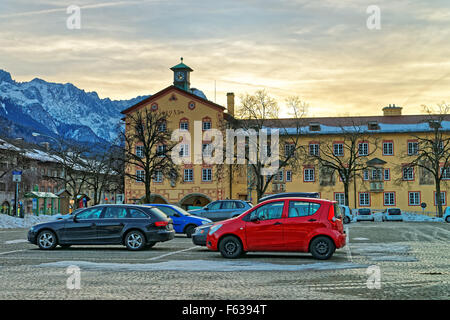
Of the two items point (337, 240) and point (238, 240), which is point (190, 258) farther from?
point (337, 240)

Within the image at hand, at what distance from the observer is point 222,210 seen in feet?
101

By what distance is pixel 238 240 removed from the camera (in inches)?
651

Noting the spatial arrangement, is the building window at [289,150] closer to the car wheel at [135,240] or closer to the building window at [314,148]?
the building window at [314,148]

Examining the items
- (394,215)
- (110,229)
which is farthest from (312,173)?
(110,229)

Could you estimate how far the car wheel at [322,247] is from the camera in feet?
52.5

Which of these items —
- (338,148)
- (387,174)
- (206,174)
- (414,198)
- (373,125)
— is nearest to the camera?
(206,174)

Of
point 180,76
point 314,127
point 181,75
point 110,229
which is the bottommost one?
point 110,229

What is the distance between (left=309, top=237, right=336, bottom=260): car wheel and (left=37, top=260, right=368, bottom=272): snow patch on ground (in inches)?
36.2

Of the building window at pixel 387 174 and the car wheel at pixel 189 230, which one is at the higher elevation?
the building window at pixel 387 174

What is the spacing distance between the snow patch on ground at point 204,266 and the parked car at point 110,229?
13.3ft

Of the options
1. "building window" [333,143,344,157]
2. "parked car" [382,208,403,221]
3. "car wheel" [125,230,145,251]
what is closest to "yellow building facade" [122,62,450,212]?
"building window" [333,143,344,157]

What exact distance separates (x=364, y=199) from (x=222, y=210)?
48664 mm

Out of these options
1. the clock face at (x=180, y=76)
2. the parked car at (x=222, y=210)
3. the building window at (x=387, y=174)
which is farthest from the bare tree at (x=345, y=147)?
the parked car at (x=222, y=210)

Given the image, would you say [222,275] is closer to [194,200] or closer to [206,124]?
[206,124]
